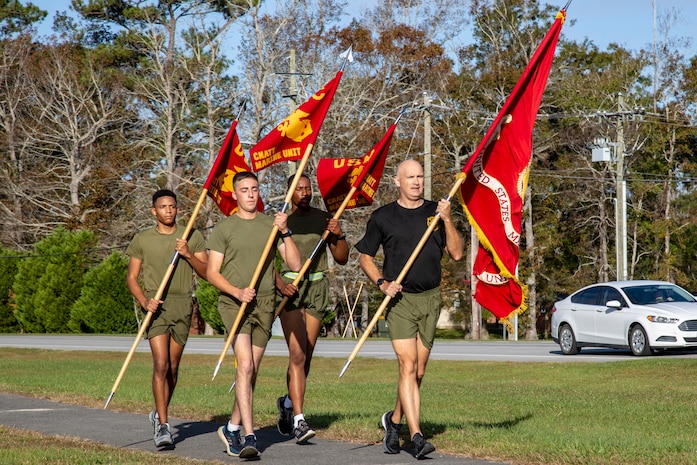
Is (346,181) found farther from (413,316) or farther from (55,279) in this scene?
(55,279)

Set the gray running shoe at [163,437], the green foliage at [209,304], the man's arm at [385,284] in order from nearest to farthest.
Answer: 1. the man's arm at [385,284]
2. the gray running shoe at [163,437]
3. the green foliage at [209,304]

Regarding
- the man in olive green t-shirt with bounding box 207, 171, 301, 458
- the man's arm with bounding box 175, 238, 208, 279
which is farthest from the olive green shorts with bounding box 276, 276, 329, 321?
the man in olive green t-shirt with bounding box 207, 171, 301, 458

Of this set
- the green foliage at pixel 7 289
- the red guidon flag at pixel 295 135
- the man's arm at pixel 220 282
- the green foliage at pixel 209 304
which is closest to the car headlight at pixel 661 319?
the red guidon flag at pixel 295 135

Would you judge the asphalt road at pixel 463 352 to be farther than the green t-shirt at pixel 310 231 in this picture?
Yes

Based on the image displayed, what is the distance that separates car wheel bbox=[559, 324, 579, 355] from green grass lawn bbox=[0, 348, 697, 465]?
10.7ft

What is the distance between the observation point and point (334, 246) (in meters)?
10.6

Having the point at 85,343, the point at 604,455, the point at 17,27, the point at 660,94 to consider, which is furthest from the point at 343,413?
the point at 17,27

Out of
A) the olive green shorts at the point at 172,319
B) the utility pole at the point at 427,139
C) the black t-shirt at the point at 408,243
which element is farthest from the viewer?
the utility pole at the point at 427,139

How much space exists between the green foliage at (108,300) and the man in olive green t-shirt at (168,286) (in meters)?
36.8

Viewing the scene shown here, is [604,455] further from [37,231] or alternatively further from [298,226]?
[37,231]

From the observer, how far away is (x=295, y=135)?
1080 cm

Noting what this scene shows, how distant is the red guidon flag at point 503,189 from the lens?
9609 mm

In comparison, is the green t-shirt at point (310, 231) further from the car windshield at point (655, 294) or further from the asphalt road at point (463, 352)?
the car windshield at point (655, 294)

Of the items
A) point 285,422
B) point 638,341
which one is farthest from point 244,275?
point 638,341
